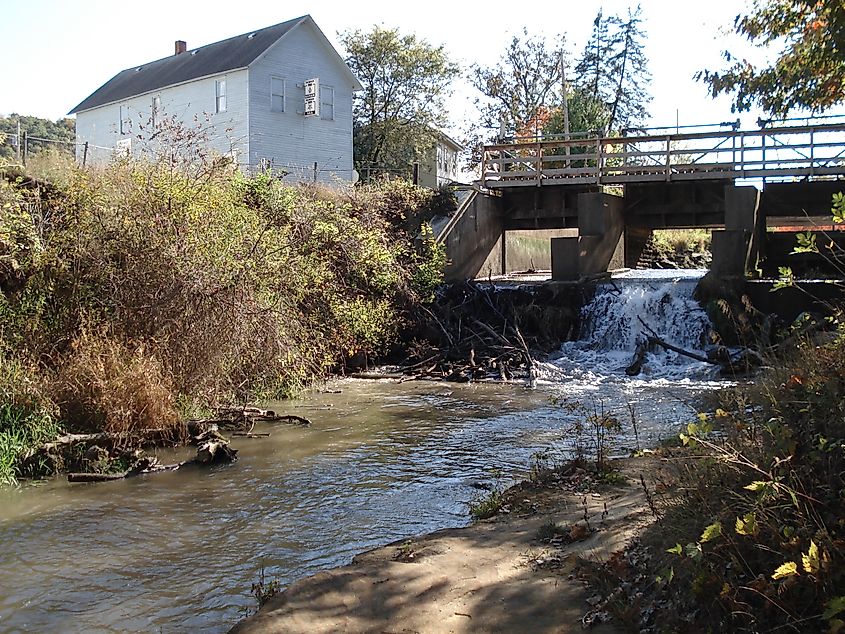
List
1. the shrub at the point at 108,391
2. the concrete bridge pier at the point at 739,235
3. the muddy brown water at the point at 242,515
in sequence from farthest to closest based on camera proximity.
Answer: the concrete bridge pier at the point at 739,235 → the shrub at the point at 108,391 → the muddy brown water at the point at 242,515

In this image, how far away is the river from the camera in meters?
5.96

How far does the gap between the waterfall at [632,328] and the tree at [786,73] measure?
911cm

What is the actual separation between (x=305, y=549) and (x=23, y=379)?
511 cm

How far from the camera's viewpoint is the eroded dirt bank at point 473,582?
457 cm

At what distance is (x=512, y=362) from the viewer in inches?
717

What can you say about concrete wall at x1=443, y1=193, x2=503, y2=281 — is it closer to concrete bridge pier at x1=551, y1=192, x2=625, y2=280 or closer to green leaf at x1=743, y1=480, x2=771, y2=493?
concrete bridge pier at x1=551, y1=192, x2=625, y2=280

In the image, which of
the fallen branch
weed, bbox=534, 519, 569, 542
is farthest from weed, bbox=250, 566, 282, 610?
the fallen branch

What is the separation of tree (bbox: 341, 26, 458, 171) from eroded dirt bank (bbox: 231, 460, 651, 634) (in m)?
41.3

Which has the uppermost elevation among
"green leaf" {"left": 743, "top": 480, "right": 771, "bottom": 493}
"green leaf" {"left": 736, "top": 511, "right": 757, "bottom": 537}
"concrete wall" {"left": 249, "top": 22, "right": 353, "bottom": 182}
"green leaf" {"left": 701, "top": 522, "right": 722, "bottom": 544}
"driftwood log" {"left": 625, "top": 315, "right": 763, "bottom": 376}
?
"concrete wall" {"left": 249, "top": 22, "right": 353, "bottom": 182}

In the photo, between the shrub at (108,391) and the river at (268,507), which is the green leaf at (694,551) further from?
the shrub at (108,391)

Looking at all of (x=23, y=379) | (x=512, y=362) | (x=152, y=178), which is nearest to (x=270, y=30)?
(x=512, y=362)

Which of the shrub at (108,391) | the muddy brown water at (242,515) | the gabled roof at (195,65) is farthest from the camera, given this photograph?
the gabled roof at (195,65)

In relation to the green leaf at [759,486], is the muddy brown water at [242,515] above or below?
below

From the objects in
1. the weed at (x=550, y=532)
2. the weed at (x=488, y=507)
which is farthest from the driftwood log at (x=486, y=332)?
the weed at (x=550, y=532)
